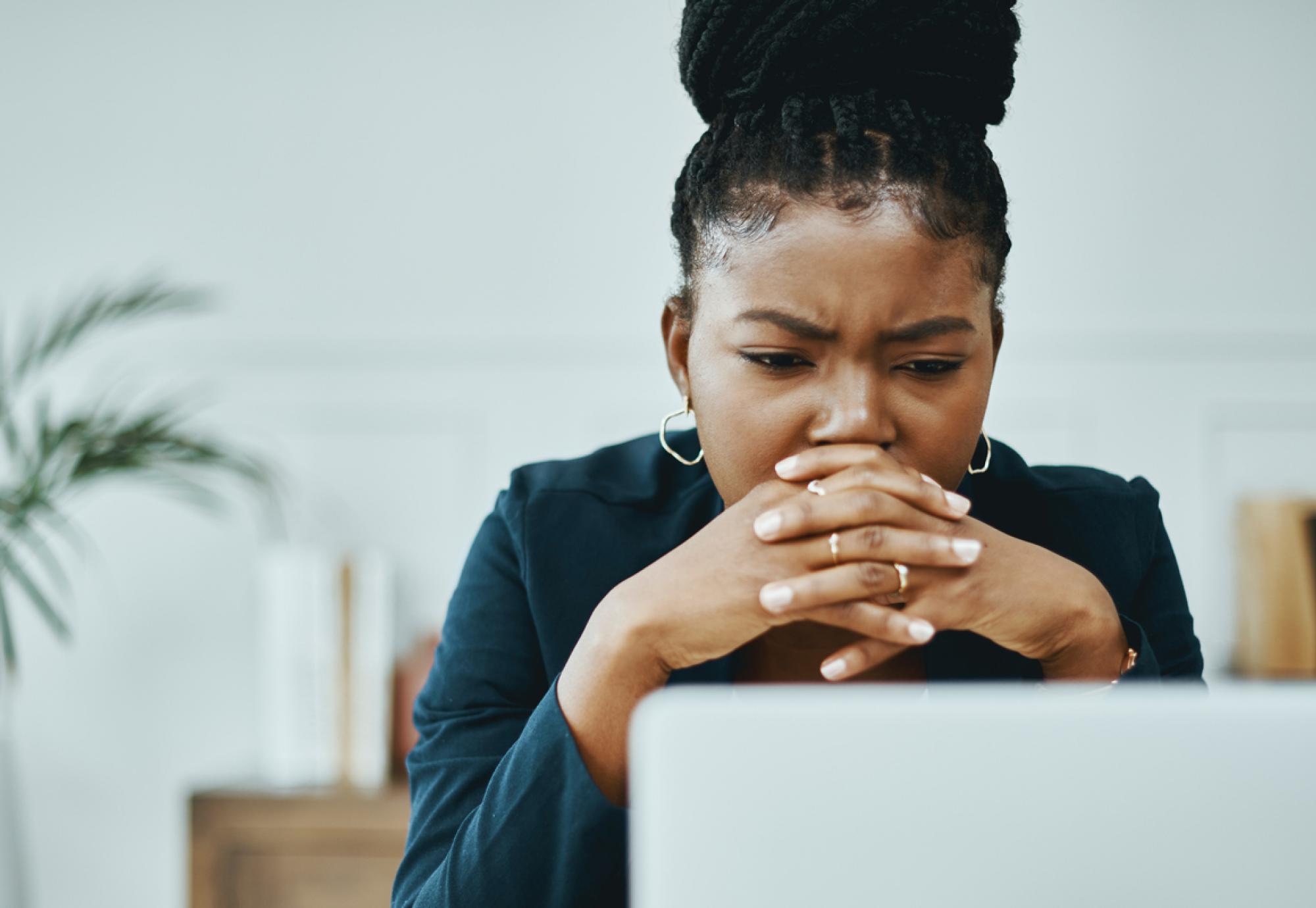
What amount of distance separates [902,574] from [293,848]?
1.57 meters

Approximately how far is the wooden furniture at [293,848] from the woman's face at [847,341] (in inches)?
54.0


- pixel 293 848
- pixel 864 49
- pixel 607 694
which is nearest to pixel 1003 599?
pixel 607 694

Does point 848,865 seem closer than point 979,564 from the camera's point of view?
Yes

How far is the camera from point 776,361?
90 centimetres

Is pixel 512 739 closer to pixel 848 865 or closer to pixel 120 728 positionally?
pixel 848 865

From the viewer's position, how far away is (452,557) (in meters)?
2.45

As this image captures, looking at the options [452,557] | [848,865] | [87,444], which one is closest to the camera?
[848,865]

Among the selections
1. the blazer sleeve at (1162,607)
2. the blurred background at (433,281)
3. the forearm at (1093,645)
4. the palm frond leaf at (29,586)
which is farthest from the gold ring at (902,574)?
the palm frond leaf at (29,586)

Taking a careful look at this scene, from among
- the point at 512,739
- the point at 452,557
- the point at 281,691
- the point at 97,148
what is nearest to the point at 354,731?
the point at 281,691

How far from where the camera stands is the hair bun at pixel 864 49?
2.92 ft

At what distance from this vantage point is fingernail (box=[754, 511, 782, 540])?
82cm

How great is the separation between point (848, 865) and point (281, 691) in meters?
1.94

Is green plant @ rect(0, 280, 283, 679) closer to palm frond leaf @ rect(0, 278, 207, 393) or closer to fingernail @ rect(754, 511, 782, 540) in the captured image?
palm frond leaf @ rect(0, 278, 207, 393)

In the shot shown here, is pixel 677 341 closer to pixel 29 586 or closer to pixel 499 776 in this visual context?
pixel 499 776
